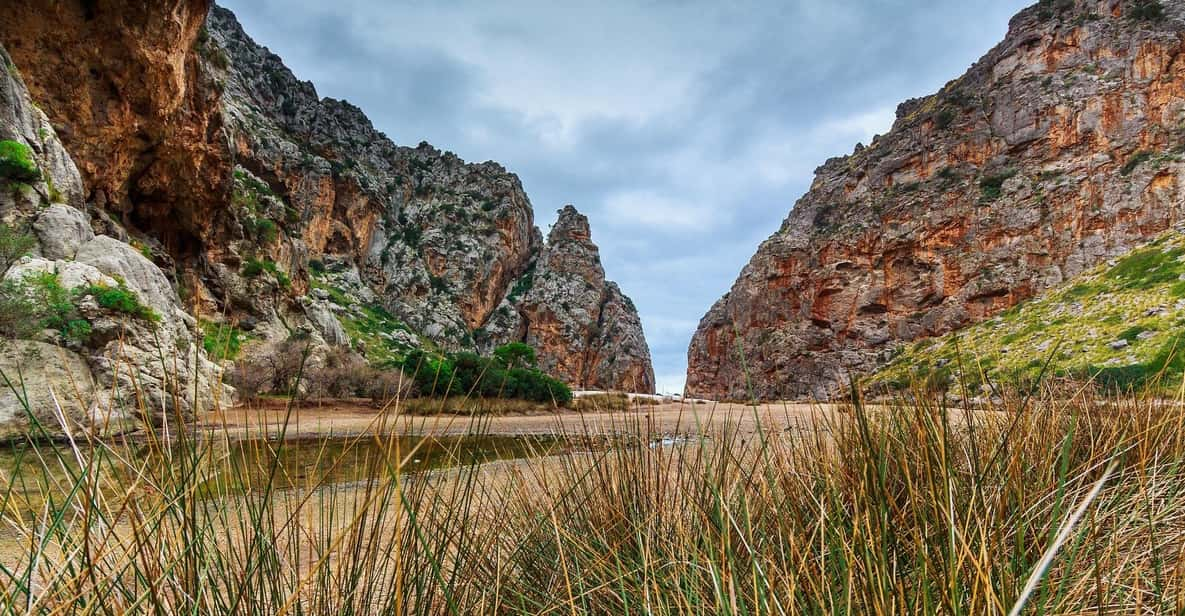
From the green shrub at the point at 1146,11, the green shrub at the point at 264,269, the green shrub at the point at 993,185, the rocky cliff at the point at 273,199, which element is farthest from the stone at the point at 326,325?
the green shrub at the point at 1146,11

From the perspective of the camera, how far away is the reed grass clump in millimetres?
883

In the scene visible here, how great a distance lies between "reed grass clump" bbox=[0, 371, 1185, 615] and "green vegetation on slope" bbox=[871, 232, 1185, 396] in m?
10.3

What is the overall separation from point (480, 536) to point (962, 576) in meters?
1.39

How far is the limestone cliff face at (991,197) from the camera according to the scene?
26.5m

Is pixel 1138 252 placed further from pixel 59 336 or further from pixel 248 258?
pixel 248 258

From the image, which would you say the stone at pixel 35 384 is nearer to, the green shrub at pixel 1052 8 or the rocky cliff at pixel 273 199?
the rocky cliff at pixel 273 199

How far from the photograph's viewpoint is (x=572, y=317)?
61.7 meters

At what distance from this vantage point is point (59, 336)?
894 centimetres

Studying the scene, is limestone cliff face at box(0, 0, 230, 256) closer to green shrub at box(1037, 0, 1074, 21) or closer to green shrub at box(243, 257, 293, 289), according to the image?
green shrub at box(243, 257, 293, 289)

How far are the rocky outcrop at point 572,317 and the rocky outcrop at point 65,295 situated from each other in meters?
44.4

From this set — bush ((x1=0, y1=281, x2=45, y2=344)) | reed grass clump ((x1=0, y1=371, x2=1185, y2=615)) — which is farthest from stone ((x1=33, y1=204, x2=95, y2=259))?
reed grass clump ((x1=0, y1=371, x2=1185, y2=615))

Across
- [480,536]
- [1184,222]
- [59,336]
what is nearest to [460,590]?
[480,536]

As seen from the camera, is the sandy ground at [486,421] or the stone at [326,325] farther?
the stone at [326,325]

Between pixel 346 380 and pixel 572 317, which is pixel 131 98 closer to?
pixel 346 380
